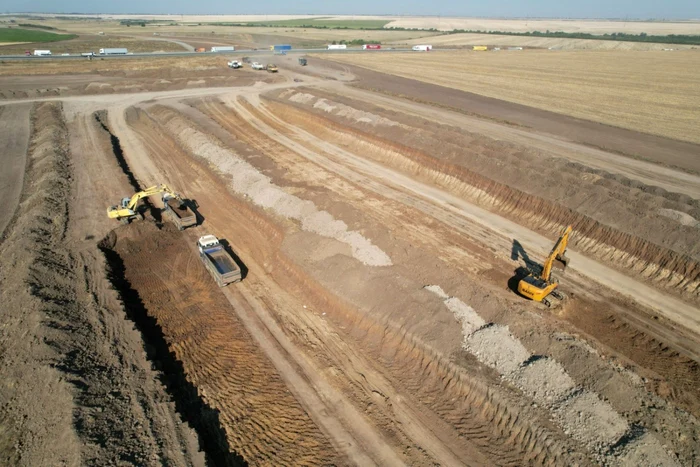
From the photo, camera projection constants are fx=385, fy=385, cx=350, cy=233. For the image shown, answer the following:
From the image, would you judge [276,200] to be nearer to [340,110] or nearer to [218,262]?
[218,262]

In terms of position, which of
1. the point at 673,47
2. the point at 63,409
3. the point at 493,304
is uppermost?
the point at 673,47

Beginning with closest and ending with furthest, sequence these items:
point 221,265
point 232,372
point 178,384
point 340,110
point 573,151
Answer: point 178,384 → point 232,372 → point 221,265 → point 573,151 → point 340,110

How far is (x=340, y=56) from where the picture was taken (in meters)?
86.1

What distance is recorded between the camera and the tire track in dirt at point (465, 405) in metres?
10.7

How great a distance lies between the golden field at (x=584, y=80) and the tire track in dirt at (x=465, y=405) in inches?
1349

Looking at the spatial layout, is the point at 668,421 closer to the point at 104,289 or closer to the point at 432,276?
the point at 432,276

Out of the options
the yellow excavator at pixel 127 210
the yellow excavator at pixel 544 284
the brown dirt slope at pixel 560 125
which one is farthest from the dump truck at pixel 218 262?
the brown dirt slope at pixel 560 125

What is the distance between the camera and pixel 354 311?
15.4 m

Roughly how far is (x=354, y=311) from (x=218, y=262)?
23.5 feet

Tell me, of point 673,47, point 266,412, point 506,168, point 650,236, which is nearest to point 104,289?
point 266,412

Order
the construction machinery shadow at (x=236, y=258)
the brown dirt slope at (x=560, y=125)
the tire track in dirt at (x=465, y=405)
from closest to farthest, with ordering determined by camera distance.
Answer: the tire track in dirt at (x=465, y=405) → the construction machinery shadow at (x=236, y=258) → the brown dirt slope at (x=560, y=125)

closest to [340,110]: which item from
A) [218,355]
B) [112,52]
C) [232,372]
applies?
[218,355]

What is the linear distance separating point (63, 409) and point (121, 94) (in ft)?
162

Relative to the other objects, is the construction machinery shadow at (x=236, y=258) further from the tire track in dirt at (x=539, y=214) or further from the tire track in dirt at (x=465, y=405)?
the tire track in dirt at (x=539, y=214)
